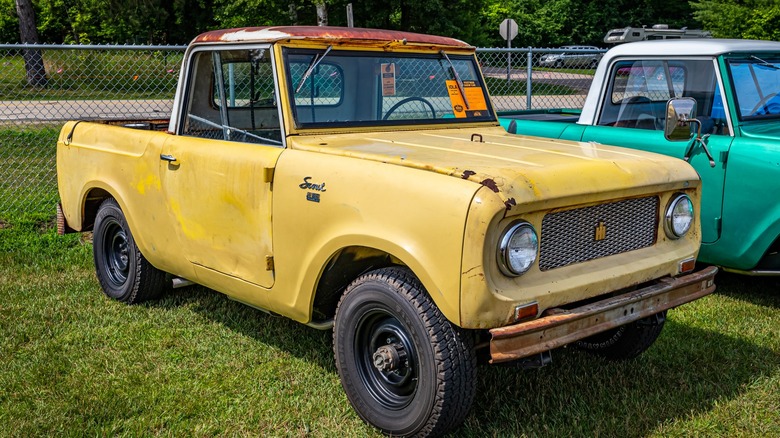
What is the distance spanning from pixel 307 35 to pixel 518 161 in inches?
53.9

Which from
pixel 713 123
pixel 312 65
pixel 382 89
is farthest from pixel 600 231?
pixel 713 123

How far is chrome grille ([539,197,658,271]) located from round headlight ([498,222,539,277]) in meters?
0.12

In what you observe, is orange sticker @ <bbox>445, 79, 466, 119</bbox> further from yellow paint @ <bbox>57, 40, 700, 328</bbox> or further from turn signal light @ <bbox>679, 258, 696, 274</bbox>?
turn signal light @ <bbox>679, 258, 696, 274</bbox>

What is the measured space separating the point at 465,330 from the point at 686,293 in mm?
1160

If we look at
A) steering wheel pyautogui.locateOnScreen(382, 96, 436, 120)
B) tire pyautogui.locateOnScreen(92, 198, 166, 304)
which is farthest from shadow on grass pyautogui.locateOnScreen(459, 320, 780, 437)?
tire pyautogui.locateOnScreen(92, 198, 166, 304)

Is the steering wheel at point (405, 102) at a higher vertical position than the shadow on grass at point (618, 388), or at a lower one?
higher

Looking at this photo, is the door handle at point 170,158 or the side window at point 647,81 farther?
the side window at point 647,81

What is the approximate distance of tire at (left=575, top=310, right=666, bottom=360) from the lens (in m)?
4.05

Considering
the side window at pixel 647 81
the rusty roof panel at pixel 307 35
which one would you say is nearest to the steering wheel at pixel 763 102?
the side window at pixel 647 81

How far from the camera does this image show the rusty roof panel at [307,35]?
397 centimetres

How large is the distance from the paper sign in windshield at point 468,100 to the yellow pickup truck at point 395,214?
1 cm

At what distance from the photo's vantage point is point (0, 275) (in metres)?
5.79

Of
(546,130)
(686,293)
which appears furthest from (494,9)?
(686,293)

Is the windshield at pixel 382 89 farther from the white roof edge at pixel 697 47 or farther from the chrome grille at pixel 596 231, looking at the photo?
the white roof edge at pixel 697 47
